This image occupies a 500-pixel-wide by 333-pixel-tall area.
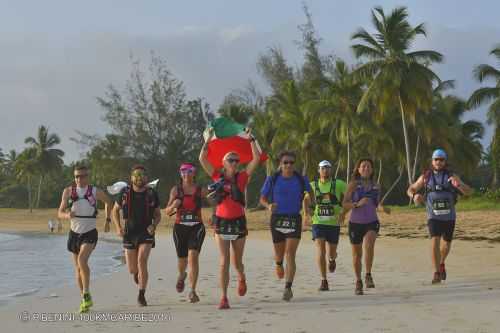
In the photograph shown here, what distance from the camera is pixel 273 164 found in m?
47.6

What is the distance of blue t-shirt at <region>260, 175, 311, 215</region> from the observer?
7742 millimetres

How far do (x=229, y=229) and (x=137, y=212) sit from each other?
3.66ft

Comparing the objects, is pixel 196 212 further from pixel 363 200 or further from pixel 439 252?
pixel 439 252

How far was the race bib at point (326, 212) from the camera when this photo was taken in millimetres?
8477

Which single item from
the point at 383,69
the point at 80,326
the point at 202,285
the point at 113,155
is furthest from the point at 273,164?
the point at 80,326

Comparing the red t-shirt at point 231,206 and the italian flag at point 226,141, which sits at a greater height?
the italian flag at point 226,141

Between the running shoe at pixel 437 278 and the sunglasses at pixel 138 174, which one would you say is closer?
the sunglasses at pixel 138 174

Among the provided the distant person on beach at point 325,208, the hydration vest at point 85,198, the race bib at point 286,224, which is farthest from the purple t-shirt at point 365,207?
the hydration vest at point 85,198

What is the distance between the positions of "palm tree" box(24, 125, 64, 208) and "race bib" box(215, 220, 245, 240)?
8029 centimetres

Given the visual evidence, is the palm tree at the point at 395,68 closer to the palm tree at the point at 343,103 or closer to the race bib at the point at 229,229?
the palm tree at the point at 343,103

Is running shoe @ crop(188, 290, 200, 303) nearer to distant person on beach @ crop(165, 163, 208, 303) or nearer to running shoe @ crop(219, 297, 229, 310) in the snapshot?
distant person on beach @ crop(165, 163, 208, 303)

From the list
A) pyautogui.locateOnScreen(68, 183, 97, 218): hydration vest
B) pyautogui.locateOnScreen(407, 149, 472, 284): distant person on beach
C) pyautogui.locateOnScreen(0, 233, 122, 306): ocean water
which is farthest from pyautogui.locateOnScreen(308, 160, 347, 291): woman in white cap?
pyautogui.locateOnScreen(0, 233, 122, 306): ocean water

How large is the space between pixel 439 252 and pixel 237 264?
3056mm

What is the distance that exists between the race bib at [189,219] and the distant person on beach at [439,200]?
311 cm
